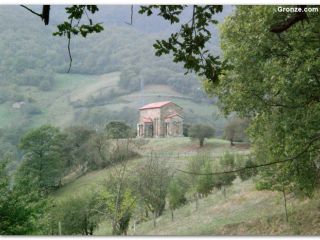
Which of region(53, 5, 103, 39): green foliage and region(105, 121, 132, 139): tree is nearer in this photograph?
region(53, 5, 103, 39): green foliage

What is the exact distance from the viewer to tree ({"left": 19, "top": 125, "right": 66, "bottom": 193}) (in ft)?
30.9

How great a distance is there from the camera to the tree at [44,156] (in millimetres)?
9422

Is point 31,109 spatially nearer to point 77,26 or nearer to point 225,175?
point 225,175

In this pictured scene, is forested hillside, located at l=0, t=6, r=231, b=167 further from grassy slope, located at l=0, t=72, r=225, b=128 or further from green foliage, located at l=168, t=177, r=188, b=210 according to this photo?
green foliage, located at l=168, t=177, r=188, b=210

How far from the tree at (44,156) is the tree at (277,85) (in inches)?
143

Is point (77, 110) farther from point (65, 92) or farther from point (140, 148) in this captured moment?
point (140, 148)

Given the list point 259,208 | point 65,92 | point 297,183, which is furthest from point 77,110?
point 297,183

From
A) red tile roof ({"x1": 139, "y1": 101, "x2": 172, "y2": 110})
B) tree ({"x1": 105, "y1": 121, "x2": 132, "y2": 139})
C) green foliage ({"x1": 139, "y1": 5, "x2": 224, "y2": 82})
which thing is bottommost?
tree ({"x1": 105, "y1": 121, "x2": 132, "y2": 139})

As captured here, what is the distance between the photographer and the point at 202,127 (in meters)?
9.41

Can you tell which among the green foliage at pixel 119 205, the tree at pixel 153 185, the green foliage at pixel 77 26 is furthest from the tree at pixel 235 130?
the green foliage at pixel 77 26

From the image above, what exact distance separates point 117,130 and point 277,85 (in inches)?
163

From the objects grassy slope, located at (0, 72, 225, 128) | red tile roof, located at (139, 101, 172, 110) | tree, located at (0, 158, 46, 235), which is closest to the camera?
tree, located at (0, 158, 46, 235)

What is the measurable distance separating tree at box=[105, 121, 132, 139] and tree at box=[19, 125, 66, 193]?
3.30 feet

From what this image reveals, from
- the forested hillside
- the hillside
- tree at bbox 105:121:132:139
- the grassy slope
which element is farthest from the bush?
the hillside
